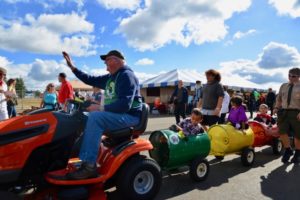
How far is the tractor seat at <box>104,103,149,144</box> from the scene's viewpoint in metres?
3.89

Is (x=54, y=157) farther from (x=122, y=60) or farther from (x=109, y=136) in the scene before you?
(x=122, y=60)

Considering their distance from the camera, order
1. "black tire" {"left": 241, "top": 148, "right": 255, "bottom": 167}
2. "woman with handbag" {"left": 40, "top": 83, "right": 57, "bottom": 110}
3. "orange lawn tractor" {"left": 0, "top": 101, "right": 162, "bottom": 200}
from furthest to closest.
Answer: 1. "woman with handbag" {"left": 40, "top": 83, "right": 57, "bottom": 110}
2. "black tire" {"left": 241, "top": 148, "right": 255, "bottom": 167}
3. "orange lawn tractor" {"left": 0, "top": 101, "right": 162, "bottom": 200}

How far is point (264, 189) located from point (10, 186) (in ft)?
10.9

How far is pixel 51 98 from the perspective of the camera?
375 inches

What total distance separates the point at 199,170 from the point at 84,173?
80.2 inches

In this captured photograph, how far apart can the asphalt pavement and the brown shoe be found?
0.72 meters

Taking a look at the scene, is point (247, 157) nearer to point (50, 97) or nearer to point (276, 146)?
point (276, 146)

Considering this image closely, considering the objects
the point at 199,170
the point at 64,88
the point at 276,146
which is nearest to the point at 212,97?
the point at 199,170

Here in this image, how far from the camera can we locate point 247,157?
595cm

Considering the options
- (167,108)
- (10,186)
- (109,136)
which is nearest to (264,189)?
(109,136)

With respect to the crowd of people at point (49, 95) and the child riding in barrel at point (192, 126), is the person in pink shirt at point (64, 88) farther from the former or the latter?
the child riding in barrel at point (192, 126)

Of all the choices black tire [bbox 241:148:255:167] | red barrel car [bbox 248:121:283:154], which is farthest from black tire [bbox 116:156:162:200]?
red barrel car [bbox 248:121:283:154]

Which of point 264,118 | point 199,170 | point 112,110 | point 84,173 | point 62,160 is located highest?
point 112,110

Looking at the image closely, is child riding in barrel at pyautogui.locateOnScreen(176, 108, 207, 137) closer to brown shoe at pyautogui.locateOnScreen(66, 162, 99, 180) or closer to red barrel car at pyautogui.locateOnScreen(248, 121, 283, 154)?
brown shoe at pyautogui.locateOnScreen(66, 162, 99, 180)
